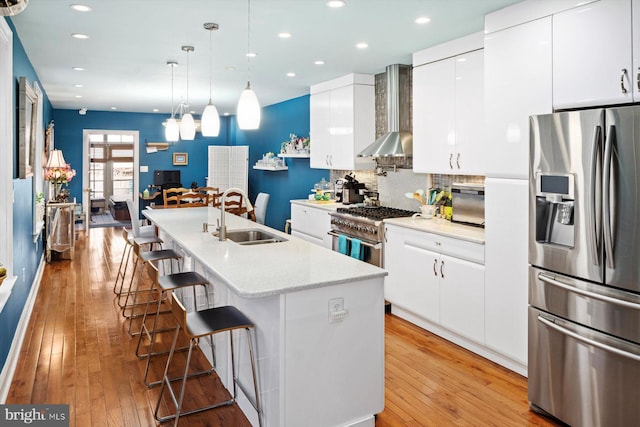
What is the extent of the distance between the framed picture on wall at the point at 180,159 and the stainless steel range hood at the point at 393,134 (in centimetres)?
675

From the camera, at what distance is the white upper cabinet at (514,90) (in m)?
2.95

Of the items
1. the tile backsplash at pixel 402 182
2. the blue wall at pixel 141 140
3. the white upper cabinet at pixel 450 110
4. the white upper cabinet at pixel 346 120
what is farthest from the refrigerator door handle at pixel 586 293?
the blue wall at pixel 141 140

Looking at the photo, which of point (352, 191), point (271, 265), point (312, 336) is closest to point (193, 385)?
point (271, 265)

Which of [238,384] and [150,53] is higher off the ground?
[150,53]

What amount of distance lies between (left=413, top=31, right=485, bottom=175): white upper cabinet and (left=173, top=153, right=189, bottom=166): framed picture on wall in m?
7.46

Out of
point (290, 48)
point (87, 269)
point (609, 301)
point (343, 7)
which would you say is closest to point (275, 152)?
point (87, 269)

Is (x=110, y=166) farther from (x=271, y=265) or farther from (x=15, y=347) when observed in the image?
(x=271, y=265)

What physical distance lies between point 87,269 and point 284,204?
334 centimetres

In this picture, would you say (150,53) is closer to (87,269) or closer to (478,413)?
(87,269)

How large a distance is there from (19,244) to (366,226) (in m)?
3.10

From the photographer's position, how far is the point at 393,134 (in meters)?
4.97

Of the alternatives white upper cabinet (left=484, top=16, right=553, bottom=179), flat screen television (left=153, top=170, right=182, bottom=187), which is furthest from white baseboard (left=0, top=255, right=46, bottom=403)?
flat screen television (left=153, top=170, right=182, bottom=187)

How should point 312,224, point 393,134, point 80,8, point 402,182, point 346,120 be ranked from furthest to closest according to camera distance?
point 312,224, point 346,120, point 402,182, point 393,134, point 80,8

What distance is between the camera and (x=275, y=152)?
8.80 meters
